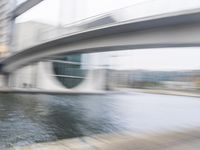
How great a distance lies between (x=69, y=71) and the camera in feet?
149

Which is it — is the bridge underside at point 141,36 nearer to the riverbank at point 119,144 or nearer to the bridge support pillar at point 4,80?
the riverbank at point 119,144

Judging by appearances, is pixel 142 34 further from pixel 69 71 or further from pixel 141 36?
pixel 69 71

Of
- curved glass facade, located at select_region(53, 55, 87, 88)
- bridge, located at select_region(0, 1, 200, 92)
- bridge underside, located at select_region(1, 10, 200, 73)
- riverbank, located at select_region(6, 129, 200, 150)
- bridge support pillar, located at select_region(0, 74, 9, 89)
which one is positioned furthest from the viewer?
curved glass facade, located at select_region(53, 55, 87, 88)

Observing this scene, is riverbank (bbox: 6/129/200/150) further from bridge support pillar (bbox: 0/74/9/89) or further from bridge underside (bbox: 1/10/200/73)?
bridge support pillar (bbox: 0/74/9/89)

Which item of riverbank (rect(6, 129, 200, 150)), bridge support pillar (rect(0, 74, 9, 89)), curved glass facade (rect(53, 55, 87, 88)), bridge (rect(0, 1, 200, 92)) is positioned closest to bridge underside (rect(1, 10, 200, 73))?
bridge (rect(0, 1, 200, 92))

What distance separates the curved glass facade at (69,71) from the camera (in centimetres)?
4438

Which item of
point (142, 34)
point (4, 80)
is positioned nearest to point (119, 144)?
point (142, 34)

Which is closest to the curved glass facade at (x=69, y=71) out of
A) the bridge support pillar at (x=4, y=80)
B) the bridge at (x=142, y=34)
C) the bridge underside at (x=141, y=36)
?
the bridge support pillar at (x=4, y=80)

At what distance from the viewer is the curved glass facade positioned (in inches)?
1747

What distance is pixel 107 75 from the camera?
5038 centimetres

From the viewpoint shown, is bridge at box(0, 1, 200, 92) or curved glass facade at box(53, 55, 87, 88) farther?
curved glass facade at box(53, 55, 87, 88)

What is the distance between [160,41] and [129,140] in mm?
5636

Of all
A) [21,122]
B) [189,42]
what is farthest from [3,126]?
[189,42]

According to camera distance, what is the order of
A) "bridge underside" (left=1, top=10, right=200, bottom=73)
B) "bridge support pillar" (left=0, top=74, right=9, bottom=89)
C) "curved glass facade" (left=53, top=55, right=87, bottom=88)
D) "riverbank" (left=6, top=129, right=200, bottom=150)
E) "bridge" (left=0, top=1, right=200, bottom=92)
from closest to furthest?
1. "riverbank" (left=6, top=129, right=200, bottom=150)
2. "bridge" (left=0, top=1, right=200, bottom=92)
3. "bridge underside" (left=1, top=10, right=200, bottom=73)
4. "bridge support pillar" (left=0, top=74, right=9, bottom=89)
5. "curved glass facade" (left=53, top=55, right=87, bottom=88)
